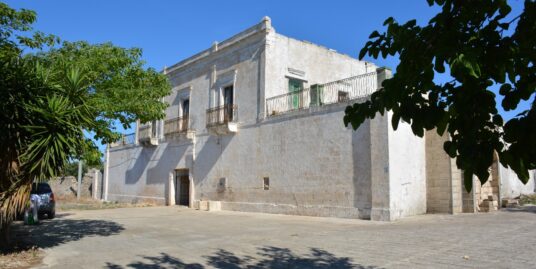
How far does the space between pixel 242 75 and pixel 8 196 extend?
1428 centimetres

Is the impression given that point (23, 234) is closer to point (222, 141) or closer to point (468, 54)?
point (222, 141)

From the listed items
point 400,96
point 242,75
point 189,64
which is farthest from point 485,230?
point 189,64

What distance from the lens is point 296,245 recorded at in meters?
9.18

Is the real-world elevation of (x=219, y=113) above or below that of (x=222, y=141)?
above

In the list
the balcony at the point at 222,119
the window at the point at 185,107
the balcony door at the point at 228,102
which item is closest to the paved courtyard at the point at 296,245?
the balcony at the point at 222,119

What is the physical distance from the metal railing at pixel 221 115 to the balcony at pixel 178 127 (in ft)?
5.33

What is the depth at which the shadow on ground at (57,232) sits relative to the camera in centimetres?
1026

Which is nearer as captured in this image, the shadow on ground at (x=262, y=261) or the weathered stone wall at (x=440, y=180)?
the shadow on ground at (x=262, y=261)

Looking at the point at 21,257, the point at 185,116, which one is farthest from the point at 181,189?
the point at 21,257

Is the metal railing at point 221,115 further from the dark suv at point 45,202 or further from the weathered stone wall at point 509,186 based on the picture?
the weathered stone wall at point 509,186

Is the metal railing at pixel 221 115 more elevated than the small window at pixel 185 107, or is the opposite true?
the small window at pixel 185 107

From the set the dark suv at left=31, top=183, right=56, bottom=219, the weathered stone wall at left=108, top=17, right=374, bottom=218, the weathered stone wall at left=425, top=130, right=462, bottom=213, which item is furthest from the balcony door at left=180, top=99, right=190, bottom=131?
the weathered stone wall at left=425, top=130, right=462, bottom=213

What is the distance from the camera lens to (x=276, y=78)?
64.1 feet

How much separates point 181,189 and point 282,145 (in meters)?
8.86
